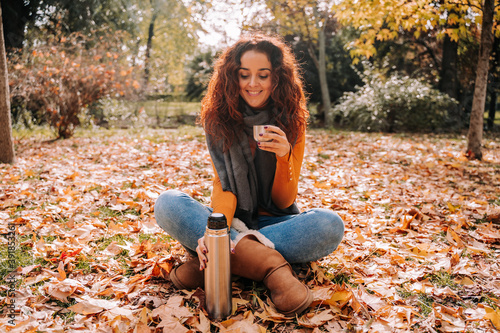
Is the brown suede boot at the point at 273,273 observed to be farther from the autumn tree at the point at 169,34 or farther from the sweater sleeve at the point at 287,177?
the autumn tree at the point at 169,34

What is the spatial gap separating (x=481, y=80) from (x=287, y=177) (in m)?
5.01

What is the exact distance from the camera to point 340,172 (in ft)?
16.0

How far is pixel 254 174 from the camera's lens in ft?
6.97

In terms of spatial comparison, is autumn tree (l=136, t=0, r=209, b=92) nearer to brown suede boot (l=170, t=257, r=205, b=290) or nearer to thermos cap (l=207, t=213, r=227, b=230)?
brown suede boot (l=170, t=257, r=205, b=290)

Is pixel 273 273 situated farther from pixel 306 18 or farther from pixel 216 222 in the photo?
pixel 306 18

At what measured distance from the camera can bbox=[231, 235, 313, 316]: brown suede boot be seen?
1647 mm

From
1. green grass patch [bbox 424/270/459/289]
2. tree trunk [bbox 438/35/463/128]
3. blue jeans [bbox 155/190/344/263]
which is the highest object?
tree trunk [bbox 438/35/463/128]

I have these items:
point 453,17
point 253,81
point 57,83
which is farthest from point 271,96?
point 57,83

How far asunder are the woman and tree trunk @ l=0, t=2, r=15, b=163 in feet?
12.1

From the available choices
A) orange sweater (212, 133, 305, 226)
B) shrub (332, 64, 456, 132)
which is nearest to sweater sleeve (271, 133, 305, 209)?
orange sweater (212, 133, 305, 226)

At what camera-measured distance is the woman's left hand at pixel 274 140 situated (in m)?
1.80

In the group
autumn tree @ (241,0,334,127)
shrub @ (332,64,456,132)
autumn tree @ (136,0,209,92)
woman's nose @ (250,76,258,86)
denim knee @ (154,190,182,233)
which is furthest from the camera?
autumn tree @ (136,0,209,92)

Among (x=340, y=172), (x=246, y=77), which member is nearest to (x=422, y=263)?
(x=246, y=77)

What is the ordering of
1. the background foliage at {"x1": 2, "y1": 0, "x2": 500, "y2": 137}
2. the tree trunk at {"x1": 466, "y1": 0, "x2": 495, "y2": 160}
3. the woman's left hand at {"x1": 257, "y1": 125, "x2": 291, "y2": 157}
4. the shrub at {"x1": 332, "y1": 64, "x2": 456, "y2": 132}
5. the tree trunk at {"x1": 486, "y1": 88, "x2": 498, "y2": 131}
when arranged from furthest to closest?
the tree trunk at {"x1": 486, "y1": 88, "x2": 498, "y2": 131} < the shrub at {"x1": 332, "y1": 64, "x2": 456, "y2": 132} < the background foliage at {"x1": 2, "y1": 0, "x2": 500, "y2": 137} < the tree trunk at {"x1": 466, "y1": 0, "x2": 495, "y2": 160} < the woman's left hand at {"x1": 257, "y1": 125, "x2": 291, "y2": 157}
